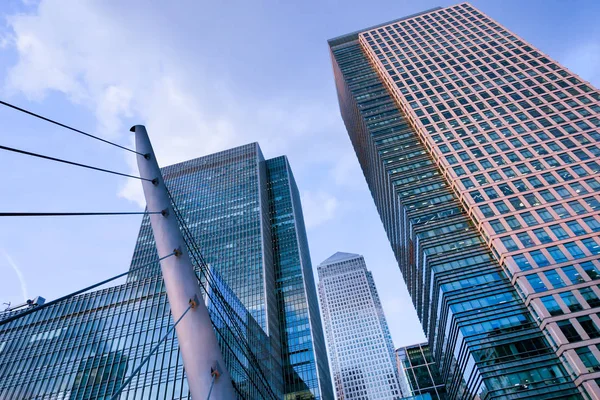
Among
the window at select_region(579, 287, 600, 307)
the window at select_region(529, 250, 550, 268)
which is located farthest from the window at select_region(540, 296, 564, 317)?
the window at select_region(529, 250, 550, 268)

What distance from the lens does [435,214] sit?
70312 millimetres

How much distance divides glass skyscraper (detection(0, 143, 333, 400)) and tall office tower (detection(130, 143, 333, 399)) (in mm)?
336

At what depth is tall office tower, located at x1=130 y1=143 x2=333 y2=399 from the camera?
9125cm

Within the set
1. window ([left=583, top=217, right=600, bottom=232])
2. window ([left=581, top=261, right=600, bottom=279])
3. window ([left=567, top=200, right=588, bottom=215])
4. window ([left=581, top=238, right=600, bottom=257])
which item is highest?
window ([left=567, top=200, right=588, bottom=215])

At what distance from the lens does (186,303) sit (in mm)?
9695

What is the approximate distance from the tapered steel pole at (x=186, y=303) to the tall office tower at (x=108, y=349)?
33.1 meters

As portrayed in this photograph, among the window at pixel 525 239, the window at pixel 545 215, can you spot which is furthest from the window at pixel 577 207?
the window at pixel 525 239

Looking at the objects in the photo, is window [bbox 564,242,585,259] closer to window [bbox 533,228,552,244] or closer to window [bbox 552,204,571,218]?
window [bbox 533,228,552,244]

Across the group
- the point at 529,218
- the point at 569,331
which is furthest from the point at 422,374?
the point at 569,331

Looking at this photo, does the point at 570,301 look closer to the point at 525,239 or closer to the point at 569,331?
the point at 569,331

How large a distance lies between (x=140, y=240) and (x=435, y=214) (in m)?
91.9

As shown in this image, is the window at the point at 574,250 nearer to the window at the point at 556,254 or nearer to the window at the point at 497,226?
the window at the point at 556,254

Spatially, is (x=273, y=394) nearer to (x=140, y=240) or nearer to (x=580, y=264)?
(x=580, y=264)

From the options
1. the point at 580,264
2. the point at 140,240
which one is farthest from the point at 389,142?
the point at 140,240
